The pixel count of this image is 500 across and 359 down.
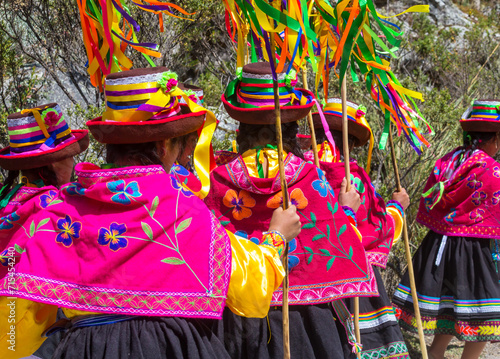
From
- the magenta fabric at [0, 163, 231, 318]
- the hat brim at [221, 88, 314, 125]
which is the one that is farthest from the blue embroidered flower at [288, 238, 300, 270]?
the magenta fabric at [0, 163, 231, 318]

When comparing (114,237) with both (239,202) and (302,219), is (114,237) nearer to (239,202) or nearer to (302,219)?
(239,202)

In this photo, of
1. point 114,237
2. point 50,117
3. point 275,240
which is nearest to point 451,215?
point 275,240

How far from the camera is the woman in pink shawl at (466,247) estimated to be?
4.77 metres

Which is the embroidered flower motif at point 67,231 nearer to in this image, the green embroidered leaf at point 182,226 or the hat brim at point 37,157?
the green embroidered leaf at point 182,226

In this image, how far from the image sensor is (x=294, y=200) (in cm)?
289

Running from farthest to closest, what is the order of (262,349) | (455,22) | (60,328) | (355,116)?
1. (455,22)
2. (355,116)
3. (262,349)
4. (60,328)

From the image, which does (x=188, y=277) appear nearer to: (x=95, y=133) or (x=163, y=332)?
(x=163, y=332)

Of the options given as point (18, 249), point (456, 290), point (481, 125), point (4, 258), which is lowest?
point (456, 290)

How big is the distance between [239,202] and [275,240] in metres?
0.63

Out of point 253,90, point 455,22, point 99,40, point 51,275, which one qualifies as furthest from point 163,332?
point 455,22

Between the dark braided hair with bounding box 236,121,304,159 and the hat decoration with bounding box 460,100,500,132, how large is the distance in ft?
8.26

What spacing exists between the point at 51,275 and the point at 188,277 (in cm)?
51

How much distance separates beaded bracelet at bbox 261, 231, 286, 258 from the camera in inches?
91.4

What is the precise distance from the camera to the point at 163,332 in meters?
2.11
